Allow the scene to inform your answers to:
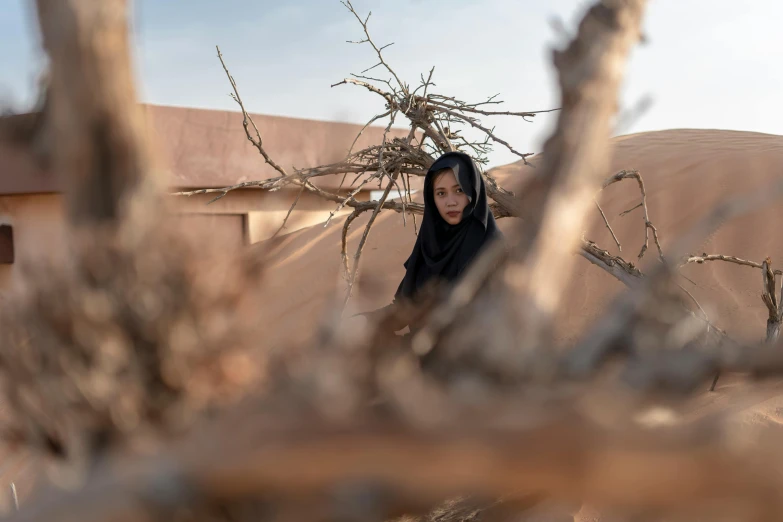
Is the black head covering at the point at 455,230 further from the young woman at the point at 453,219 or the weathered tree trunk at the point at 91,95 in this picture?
the weathered tree trunk at the point at 91,95

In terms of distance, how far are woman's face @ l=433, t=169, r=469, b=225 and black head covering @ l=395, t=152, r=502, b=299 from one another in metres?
0.03

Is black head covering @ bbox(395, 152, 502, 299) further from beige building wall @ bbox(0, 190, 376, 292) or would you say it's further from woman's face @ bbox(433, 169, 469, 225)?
beige building wall @ bbox(0, 190, 376, 292)

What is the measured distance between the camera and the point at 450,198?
324 centimetres

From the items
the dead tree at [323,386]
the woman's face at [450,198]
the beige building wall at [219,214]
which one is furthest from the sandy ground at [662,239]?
the dead tree at [323,386]

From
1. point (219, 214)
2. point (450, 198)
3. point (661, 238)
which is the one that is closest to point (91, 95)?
point (450, 198)

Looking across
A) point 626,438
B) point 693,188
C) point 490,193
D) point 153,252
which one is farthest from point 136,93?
point 693,188

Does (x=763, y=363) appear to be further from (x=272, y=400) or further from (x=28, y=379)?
(x=28, y=379)

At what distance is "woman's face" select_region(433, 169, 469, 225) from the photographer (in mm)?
3213

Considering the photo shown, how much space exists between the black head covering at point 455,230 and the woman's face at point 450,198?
32mm

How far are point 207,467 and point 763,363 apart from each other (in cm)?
43

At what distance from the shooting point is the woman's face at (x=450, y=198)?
3213 mm

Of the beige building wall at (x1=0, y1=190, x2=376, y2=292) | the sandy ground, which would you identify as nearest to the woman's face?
the beige building wall at (x1=0, y1=190, x2=376, y2=292)

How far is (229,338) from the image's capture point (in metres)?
0.54

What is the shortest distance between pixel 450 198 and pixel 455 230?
178 mm
